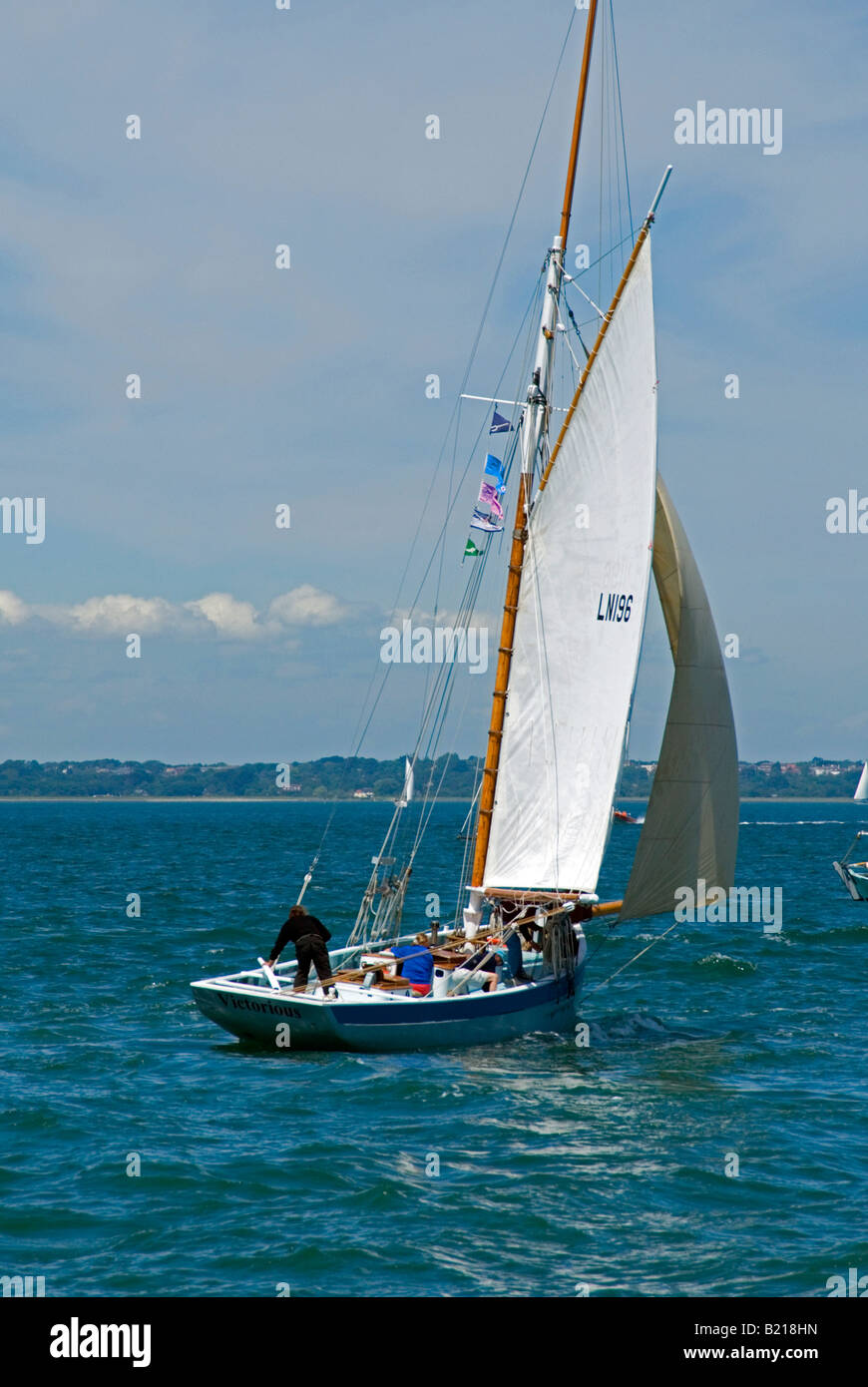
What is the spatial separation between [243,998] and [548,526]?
11.7 meters

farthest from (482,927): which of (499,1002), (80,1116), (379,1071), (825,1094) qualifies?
(80,1116)

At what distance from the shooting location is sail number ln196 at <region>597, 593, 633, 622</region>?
27828mm

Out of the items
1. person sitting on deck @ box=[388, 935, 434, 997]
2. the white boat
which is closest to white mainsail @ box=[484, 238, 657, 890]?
person sitting on deck @ box=[388, 935, 434, 997]

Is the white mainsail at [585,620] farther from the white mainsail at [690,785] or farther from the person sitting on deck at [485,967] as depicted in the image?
the person sitting on deck at [485,967]

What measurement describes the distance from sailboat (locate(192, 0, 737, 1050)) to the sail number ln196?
3 centimetres

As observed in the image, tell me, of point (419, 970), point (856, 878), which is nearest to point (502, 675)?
point (419, 970)

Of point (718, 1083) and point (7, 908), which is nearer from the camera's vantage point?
point (718, 1083)

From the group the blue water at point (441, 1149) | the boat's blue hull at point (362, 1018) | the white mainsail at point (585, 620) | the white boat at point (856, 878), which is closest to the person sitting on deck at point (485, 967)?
the boat's blue hull at point (362, 1018)

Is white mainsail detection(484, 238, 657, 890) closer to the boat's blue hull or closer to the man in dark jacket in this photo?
the boat's blue hull

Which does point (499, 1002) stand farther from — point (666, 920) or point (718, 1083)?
point (666, 920)

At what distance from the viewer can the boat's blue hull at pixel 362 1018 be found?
23.6 metres

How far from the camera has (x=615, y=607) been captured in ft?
91.8

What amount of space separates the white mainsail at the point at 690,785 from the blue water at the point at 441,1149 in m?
3.16

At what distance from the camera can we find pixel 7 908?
5216cm
